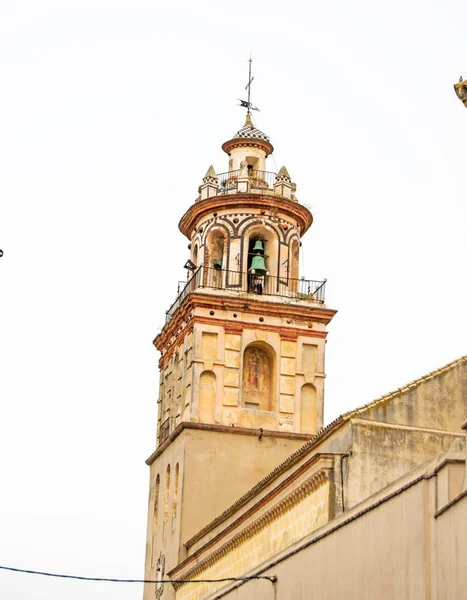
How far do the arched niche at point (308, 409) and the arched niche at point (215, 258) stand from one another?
392 centimetres

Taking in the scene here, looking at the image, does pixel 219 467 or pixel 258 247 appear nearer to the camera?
pixel 219 467

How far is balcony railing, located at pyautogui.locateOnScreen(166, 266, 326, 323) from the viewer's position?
3841cm

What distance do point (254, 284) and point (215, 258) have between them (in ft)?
5.19

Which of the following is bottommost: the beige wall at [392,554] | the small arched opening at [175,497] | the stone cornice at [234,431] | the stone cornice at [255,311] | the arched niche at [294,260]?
the beige wall at [392,554]

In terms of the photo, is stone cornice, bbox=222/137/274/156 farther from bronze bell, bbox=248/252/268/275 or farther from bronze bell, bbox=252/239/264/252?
bronze bell, bbox=248/252/268/275

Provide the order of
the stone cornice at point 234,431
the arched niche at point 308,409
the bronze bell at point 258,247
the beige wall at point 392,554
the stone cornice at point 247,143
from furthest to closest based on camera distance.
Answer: the stone cornice at point 247,143, the bronze bell at point 258,247, the arched niche at point 308,409, the stone cornice at point 234,431, the beige wall at point 392,554

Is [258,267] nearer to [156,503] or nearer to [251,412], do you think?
[251,412]

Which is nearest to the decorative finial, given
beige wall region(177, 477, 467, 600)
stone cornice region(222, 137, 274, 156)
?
beige wall region(177, 477, 467, 600)

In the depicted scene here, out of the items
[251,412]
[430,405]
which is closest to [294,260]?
[251,412]

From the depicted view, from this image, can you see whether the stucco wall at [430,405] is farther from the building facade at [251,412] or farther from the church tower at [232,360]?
the church tower at [232,360]

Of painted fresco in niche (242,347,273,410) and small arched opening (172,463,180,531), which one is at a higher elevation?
painted fresco in niche (242,347,273,410)

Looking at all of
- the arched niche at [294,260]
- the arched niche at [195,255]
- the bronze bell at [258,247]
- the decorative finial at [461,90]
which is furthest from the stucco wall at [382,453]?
the arched niche at [195,255]

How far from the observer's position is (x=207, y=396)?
37219mm

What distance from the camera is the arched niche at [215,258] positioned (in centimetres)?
3890
